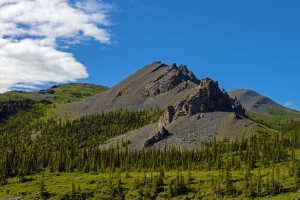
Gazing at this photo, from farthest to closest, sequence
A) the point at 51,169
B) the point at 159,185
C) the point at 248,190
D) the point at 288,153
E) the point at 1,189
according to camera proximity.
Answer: the point at 51,169, the point at 288,153, the point at 1,189, the point at 159,185, the point at 248,190

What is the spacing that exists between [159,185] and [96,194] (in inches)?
902

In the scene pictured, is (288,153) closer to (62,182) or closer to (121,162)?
(121,162)

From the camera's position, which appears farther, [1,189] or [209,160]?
[209,160]

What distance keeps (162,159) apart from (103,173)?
95.8 ft

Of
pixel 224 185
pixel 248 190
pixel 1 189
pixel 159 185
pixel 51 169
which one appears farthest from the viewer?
pixel 51 169

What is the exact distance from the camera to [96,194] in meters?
128

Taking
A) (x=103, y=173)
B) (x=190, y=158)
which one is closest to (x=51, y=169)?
(x=103, y=173)

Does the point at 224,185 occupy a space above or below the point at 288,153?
below

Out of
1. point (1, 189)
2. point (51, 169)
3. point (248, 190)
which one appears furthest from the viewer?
point (51, 169)

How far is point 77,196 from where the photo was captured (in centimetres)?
→ 12600

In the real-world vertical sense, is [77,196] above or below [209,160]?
below

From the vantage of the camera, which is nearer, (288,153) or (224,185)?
(224,185)

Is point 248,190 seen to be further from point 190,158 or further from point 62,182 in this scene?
point 62,182

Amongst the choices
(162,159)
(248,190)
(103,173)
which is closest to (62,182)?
(103,173)
